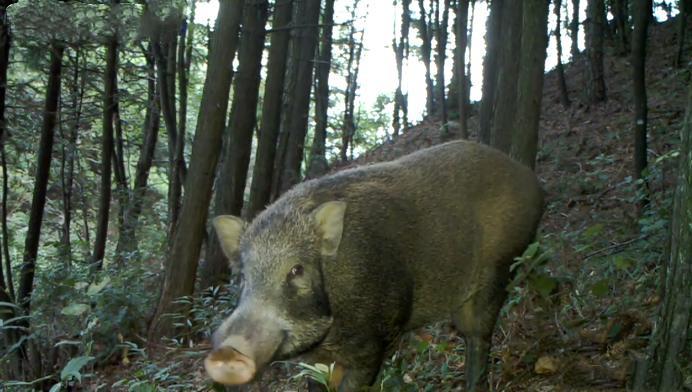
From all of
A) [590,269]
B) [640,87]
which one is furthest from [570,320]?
[640,87]

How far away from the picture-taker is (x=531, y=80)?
7094 millimetres

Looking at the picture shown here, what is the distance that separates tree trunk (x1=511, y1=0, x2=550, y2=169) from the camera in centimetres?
705

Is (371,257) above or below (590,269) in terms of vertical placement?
above

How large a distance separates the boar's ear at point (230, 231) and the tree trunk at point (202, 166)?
4260mm

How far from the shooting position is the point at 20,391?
622 cm

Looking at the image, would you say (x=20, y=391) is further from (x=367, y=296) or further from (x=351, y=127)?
(x=351, y=127)

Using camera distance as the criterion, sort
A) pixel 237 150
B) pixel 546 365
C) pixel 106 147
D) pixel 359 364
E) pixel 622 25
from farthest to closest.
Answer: pixel 622 25
pixel 106 147
pixel 237 150
pixel 546 365
pixel 359 364

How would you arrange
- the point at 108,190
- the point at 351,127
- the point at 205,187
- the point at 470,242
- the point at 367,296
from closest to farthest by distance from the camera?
the point at 367,296
the point at 470,242
the point at 205,187
the point at 108,190
the point at 351,127

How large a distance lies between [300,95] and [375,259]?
39.6 ft

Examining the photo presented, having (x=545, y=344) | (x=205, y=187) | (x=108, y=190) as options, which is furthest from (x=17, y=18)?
(x=545, y=344)

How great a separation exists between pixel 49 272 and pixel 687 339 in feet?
28.1

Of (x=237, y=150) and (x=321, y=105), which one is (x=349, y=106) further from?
(x=237, y=150)

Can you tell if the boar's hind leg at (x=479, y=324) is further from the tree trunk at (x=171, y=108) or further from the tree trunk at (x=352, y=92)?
the tree trunk at (x=352, y=92)

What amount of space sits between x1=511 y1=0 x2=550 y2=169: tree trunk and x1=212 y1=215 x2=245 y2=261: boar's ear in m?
3.66
